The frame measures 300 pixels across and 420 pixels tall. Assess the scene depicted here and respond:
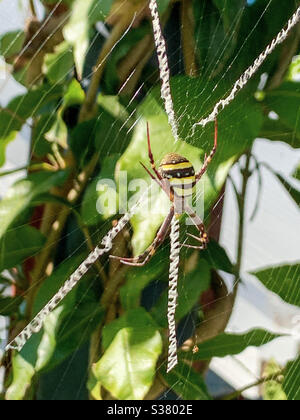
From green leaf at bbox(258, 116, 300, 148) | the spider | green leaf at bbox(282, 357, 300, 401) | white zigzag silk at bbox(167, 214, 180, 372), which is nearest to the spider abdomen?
the spider

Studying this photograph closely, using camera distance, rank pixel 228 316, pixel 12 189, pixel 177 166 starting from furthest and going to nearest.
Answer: pixel 228 316 < pixel 12 189 < pixel 177 166

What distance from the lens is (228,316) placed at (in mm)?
797

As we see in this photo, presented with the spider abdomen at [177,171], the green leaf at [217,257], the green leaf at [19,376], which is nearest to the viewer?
the spider abdomen at [177,171]

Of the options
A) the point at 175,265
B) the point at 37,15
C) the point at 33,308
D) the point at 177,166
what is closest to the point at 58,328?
the point at 33,308

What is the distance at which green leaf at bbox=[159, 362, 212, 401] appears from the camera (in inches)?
28.0

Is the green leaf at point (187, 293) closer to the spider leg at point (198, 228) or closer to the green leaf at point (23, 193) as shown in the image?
the spider leg at point (198, 228)

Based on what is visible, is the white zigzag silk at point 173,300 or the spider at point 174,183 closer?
the spider at point 174,183

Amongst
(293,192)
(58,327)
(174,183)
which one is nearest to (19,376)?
(58,327)

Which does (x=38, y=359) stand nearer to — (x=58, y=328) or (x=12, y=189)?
(x=58, y=328)

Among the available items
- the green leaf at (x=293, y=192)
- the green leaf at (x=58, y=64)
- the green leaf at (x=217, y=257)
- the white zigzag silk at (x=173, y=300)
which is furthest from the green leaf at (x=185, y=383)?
the green leaf at (x=58, y=64)

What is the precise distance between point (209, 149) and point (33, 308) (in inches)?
10.4

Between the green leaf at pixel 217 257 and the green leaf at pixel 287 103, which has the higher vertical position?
the green leaf at pixel 287 103

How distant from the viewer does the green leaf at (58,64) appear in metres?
0.60

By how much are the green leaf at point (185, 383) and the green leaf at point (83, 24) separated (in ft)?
1.28
